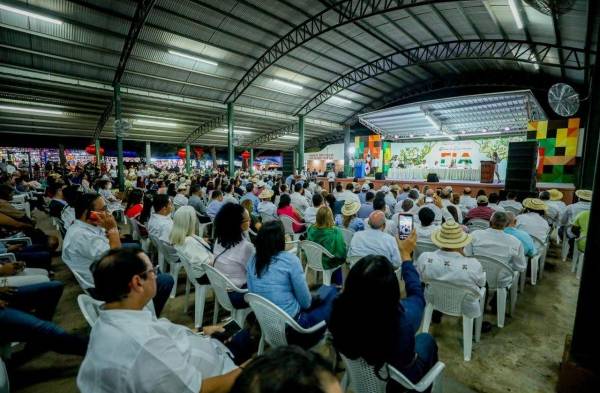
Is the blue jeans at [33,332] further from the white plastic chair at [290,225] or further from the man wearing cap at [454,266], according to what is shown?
the white plastic chair at [290,225]

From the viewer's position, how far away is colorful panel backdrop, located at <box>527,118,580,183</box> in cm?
995

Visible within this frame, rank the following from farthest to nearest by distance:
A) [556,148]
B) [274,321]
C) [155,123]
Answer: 1. [155,123]
2. [556,148]
3. [274,321]

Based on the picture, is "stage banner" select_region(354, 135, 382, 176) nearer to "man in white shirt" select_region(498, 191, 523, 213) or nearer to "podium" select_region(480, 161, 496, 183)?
"podium" select_region(480, 161, 496, 183)

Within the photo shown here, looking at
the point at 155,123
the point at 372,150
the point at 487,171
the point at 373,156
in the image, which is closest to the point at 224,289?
the point at 487,171

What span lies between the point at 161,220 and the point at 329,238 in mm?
1969

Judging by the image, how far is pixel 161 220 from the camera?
3146mm

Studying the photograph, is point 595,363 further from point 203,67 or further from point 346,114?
point 346,114

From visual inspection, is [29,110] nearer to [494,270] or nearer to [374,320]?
[374,320]

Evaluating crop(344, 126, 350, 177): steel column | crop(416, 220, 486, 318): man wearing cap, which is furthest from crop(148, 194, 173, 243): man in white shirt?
crop(344, 126, 350, 177): steel column

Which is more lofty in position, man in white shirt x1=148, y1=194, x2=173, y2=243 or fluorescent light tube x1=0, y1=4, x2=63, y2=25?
fluorescent light tube x1=0, y1=4, x2=63, y2=25

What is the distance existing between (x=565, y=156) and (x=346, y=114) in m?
11.3

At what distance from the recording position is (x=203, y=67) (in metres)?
10.9

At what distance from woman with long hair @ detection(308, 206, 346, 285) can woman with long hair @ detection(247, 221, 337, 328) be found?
1227 millimetres

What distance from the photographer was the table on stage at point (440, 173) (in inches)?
510
